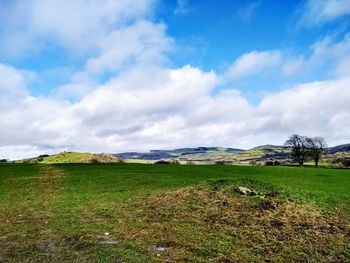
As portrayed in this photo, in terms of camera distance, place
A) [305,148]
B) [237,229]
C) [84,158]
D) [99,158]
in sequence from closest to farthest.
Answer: [237,229] < [99,158] < [84,158] < [305,148]

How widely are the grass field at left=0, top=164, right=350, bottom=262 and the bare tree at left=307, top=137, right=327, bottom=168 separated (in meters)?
115

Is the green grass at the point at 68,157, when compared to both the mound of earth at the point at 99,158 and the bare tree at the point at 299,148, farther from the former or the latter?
the bare tree at the point at 299,148

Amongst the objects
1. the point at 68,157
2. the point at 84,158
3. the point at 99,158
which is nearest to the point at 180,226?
the point at 99,158

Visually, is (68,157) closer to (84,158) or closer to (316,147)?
(84,158)

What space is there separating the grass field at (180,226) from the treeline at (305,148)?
116 meters

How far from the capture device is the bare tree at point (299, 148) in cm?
13338

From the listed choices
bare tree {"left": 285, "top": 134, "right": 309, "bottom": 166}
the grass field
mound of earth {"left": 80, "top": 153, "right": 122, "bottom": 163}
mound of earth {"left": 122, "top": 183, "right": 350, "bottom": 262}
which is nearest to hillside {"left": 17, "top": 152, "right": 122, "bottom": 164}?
mound of earth {"left": 80, "top": 153, "right": 122, "bottom": 163}

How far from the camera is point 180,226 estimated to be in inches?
618

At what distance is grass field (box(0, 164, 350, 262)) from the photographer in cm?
1213

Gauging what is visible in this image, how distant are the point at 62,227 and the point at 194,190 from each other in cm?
891

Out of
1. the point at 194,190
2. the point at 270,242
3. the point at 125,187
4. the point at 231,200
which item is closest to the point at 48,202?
the point at 125,187

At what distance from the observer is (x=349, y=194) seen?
23.5 metres

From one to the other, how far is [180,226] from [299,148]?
414 ft

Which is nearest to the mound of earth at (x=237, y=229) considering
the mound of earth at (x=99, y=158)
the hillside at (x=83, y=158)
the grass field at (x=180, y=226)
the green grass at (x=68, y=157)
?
the grass field at (x=180, y=226)
